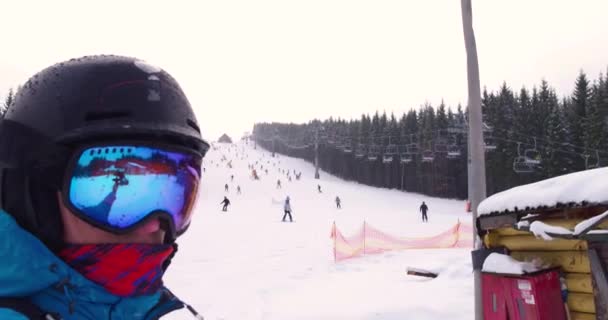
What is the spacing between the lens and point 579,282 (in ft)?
14.8

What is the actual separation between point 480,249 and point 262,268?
7353mm

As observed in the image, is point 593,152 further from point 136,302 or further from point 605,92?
point 136,302

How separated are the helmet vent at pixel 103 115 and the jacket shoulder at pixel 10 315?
0.68 meters

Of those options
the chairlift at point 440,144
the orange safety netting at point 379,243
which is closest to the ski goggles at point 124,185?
the orange safety netting at point 379,243

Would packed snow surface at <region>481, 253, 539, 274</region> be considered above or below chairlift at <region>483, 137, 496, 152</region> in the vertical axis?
below

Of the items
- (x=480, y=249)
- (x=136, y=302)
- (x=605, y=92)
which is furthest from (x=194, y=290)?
(x=605, y=92)

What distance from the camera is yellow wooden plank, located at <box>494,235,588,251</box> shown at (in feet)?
14.8

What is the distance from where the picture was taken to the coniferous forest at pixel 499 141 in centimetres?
4406

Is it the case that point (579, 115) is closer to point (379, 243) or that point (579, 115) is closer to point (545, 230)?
point (379, 243)

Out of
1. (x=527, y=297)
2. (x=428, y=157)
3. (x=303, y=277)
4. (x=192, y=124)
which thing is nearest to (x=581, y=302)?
(x=527, y=297)

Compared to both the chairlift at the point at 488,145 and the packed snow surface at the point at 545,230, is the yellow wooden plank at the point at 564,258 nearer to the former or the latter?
the packed snow surface at the point at 545,230

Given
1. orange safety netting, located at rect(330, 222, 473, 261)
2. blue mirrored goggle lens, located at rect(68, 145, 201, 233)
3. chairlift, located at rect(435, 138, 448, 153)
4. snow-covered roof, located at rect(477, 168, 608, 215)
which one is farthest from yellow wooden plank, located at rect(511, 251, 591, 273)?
chairlift, located at rect(435, 138, 448, 153)

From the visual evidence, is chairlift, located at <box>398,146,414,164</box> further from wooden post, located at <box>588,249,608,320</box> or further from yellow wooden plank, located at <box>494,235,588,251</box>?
wooden post, located at <box>588,249,608,320</box>

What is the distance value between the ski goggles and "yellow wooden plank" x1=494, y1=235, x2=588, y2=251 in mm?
4411
